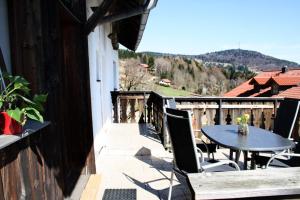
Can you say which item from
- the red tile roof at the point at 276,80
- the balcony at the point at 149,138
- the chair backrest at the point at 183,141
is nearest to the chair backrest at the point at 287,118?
the balcony at the point at 149,138

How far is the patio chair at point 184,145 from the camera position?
2.60 metres

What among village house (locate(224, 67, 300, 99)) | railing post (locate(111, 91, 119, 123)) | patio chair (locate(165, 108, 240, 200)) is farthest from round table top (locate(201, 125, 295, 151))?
village house (locate(224, 67, 300, 99))

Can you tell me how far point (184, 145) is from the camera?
2715 millimetres

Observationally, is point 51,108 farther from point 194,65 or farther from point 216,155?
point 194,65

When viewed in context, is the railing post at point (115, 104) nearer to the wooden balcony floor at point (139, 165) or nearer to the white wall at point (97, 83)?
the white wall at point (97, 83)

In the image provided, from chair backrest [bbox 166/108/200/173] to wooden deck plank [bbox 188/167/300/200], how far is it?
1.19 meters

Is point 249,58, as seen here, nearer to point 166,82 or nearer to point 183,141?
point 166,82

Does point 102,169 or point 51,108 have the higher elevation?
point 51,108

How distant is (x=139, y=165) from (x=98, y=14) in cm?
217

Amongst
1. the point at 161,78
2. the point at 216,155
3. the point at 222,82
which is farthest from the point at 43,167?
the point at 222,82

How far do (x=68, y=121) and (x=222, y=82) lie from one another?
1018 inches

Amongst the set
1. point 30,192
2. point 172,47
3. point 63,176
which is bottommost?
point 63,176

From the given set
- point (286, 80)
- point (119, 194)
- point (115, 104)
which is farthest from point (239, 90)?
point (119, 194)

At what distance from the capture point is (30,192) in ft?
5.46
